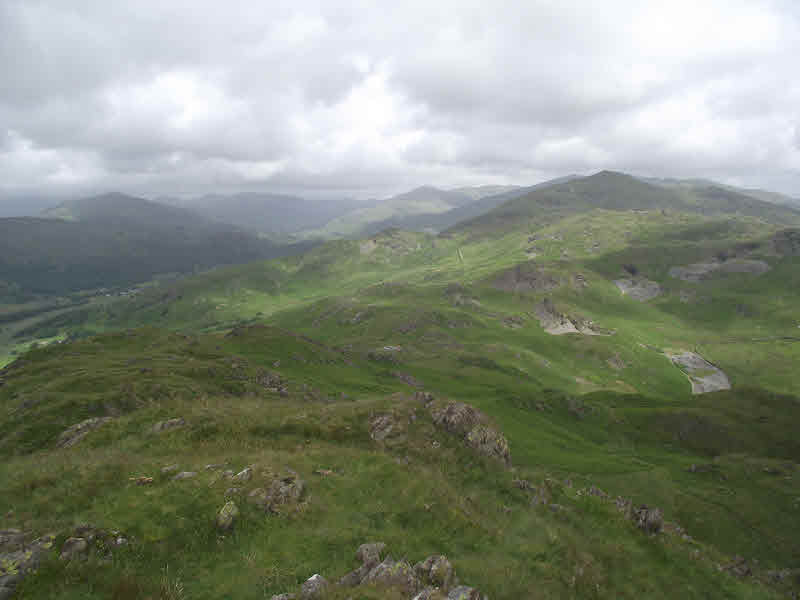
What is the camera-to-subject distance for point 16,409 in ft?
164

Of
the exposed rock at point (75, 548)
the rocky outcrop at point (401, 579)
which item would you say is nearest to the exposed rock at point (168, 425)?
the exposed rock at point (75, 548)

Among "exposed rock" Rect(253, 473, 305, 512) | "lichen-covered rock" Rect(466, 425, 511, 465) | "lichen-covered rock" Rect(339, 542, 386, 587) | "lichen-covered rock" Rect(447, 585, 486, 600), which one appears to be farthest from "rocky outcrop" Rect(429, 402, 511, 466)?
"lichen-covered rock" Rect(447, 585, 486, 600)

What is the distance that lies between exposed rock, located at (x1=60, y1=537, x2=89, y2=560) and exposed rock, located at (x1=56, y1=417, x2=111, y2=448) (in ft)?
80.1

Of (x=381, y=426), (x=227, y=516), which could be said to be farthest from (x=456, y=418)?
(x=227, y=516)

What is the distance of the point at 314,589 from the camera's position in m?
13.9

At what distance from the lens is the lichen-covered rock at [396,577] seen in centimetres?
1480

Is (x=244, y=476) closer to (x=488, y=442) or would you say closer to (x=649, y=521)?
(x=488, y=442)

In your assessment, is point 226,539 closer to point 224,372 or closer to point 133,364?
point 224,372

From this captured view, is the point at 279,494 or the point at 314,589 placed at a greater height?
the point at 314,589

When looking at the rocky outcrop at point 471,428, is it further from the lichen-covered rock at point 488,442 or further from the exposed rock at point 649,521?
the exposed rock at point 649,521

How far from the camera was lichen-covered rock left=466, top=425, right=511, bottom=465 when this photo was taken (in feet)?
129

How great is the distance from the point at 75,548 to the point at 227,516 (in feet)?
18.8

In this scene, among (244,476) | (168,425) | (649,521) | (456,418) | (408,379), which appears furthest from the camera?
(408,379)

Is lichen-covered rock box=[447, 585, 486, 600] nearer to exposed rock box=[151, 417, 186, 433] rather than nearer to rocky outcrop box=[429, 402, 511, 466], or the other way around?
rocky outcrop box=[429, 402, 511, 466]
